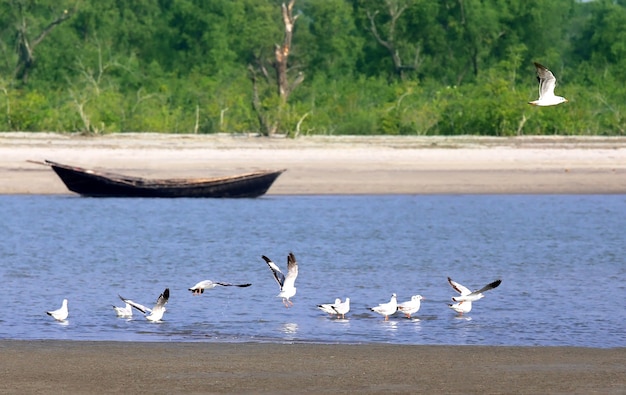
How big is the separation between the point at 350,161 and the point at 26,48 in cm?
2384

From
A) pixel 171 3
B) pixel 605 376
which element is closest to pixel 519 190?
pixel 605 376

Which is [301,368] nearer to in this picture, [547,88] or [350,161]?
[547,88]

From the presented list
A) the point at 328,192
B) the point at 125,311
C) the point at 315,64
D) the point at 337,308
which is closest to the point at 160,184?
the point at 328,192

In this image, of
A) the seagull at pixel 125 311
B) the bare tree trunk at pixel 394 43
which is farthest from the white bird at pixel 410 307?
the bare tree trunk at pixel 394 43

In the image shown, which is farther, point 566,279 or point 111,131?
Answer: point 111,131

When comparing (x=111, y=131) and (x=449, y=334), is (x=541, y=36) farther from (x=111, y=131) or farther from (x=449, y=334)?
(x=449, y=334)

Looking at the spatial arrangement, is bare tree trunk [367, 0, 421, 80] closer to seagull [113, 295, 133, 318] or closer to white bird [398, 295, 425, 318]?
white bird [398, 295, 425, 318]

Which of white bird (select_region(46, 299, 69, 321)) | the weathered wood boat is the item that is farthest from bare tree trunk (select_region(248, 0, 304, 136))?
white bird (select_region(46, 299, 69, 321))

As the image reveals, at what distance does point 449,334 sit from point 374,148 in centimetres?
2273

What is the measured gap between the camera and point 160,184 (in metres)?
27.4

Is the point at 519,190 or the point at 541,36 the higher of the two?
the point at 541,36

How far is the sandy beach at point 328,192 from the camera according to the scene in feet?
28.0

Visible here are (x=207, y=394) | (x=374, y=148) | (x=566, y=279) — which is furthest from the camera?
(x=374, y=148)

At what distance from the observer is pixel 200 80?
4809 centimetres
